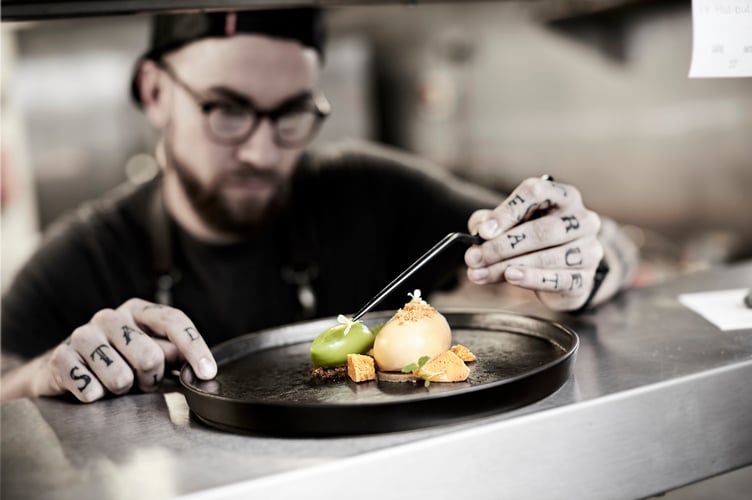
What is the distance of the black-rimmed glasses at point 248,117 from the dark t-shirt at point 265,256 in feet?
1.12

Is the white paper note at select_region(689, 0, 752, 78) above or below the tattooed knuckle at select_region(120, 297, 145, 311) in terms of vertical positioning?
above

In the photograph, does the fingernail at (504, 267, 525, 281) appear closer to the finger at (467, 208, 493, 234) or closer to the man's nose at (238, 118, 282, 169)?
the finger at (467, 208, 493, 234)

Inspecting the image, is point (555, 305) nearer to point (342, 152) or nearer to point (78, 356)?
point (78, 356)

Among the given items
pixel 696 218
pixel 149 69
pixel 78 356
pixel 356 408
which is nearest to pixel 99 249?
pixel 149 69

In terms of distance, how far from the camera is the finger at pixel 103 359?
1095 mm

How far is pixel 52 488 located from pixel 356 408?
354 millimetres

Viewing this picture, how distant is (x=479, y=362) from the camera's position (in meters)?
1.06

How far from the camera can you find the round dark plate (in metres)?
0.84

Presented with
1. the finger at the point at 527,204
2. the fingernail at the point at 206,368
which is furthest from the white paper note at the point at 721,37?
the fingernail at the point at 206,368

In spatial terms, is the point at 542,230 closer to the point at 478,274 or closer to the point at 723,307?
the point at 478,274

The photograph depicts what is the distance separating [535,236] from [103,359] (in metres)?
0.73

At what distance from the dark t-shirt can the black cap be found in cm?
46

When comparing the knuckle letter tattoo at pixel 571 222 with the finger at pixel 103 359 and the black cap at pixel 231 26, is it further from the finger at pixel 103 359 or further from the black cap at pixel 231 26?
the black cap at pixel 231 26

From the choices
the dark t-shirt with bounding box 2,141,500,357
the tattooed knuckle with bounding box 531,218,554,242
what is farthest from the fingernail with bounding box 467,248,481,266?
the dark t-shirt with bounding box 2,141,500,357
